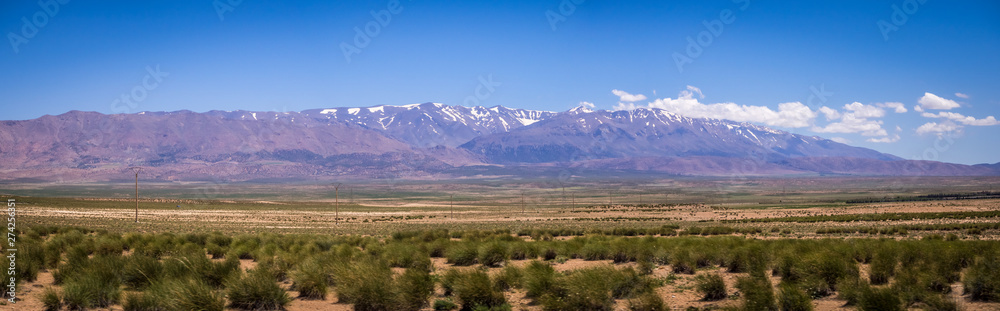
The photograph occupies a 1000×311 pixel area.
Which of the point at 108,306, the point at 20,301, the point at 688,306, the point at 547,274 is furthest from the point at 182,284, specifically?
the point at 688,306

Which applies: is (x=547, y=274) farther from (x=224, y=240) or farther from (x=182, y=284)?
(x=224, y=240)

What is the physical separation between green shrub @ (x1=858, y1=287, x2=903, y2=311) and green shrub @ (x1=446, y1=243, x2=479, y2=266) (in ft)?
37.9

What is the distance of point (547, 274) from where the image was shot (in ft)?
45.6

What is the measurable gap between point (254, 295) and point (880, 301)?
1148cm

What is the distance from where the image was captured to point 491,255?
19484mm

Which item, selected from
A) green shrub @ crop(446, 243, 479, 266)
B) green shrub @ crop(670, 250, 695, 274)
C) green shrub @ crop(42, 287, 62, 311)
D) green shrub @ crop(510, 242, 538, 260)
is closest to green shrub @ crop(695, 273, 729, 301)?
green shrub @ crop(670, 250, 695, 274)

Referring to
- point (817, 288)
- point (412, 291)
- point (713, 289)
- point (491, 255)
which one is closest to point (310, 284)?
point (412, 291)

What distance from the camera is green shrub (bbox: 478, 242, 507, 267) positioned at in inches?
764

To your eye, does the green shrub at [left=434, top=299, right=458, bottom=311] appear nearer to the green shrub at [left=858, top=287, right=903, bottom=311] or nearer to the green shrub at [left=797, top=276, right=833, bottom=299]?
the green shrub at [left=797, top=276, right=833, bottom=299]

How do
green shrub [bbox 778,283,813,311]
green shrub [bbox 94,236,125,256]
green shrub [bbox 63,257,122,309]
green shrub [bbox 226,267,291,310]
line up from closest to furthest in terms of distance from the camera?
green shrub [bbox 778,283,813,311] → green shrub [bbox 63,257,122,309] → green shrub [bbox 226,267,291,310] → green shrub [bbox 94,236,125,256]

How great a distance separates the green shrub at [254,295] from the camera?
12.4 m

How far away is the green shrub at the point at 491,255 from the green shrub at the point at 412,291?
20.9 ft

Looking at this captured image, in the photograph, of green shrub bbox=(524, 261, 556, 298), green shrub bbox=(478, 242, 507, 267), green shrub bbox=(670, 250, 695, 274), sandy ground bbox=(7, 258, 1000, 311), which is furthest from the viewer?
green shrub bbox=(478, 242, 507, 267)

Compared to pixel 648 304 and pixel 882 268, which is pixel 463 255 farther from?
pixel 882 268
